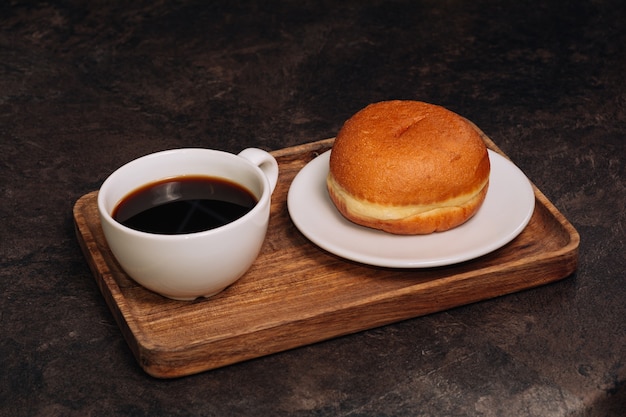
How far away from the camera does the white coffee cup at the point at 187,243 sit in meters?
1.09

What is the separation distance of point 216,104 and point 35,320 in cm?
64

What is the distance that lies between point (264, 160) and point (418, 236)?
0.21 m

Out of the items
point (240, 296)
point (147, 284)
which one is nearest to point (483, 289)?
point (240, 296)

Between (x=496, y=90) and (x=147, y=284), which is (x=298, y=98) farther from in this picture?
(x=147, y=284)

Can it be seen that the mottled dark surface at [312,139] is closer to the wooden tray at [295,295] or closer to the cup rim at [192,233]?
the wooden tray at [295,295]

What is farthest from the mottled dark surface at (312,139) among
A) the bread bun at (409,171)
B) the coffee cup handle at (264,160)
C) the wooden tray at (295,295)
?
the coffee cup handle at (264,160)

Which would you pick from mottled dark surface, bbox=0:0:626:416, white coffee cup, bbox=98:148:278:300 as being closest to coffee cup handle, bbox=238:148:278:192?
white coffee cup, bbox=98:148:278:300

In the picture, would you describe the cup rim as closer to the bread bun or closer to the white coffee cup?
the white coffee cup

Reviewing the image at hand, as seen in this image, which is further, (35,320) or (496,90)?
(496,90)

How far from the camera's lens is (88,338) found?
1171mm

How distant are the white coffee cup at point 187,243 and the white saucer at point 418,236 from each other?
11cm

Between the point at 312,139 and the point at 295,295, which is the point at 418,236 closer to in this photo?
the point at 295,295

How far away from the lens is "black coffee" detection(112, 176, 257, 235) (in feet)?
3.75

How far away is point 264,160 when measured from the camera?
4.12 ft
